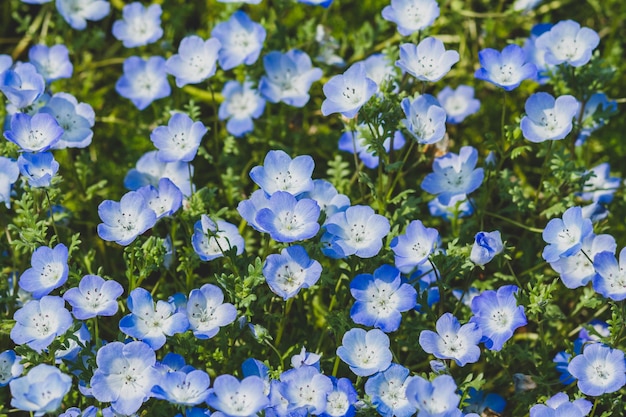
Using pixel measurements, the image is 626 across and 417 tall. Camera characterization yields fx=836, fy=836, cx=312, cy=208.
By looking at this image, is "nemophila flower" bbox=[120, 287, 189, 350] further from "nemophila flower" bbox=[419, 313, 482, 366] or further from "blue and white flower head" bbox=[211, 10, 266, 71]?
"blue and white flower head" bbox=[211, 10, 266, 71]

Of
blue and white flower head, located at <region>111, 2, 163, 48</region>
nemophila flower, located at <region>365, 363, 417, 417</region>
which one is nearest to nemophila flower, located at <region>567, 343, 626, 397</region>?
nemophila flower, located at <region>365, 363, 417, 417</region>

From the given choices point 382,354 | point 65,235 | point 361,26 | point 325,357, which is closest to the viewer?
point 382,354

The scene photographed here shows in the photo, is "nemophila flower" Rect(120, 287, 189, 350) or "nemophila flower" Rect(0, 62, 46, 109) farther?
"nemophila flower" Rect(0, 62, 46, 109)

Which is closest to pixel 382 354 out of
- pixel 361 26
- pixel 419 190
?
pixel 419 190

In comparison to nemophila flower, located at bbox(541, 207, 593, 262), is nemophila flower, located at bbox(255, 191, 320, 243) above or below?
above

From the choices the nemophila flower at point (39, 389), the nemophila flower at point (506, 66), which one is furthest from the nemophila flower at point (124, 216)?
the nemophila flower at point (506, 66)

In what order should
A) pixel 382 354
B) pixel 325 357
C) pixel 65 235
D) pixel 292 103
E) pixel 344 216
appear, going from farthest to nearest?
1. pixel 292 103
2. pixel 65 235
3. pixel 325 357
4. pixel 344 216
5. pixel 382 354

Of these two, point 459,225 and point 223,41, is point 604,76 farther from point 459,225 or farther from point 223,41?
point 223,41
